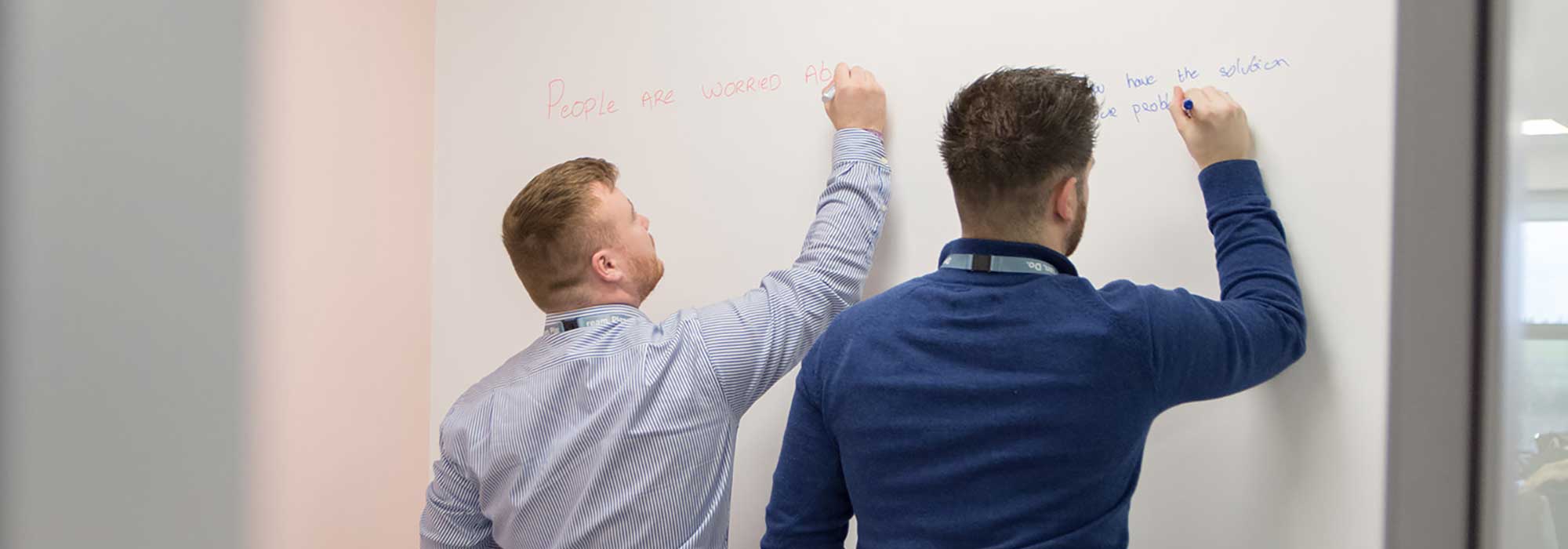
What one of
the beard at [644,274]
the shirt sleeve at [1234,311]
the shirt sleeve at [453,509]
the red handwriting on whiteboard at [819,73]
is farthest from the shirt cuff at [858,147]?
the shirt sleeve at [453,509]

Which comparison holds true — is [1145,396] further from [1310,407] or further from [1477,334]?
[1477,334]

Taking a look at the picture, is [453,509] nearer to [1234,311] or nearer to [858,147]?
[858,147]

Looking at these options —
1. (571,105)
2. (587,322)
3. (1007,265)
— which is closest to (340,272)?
(571,105)

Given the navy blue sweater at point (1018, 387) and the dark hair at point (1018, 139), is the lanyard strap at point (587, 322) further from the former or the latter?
the dark hair at point (1018, 139)

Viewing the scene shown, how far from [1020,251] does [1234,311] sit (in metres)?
0.22

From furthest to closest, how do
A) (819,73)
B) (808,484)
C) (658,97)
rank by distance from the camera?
(658,97)
(819,73)
(808,484)

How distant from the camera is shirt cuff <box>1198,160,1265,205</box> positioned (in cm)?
115

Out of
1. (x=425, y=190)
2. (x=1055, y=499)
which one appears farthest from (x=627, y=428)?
(x=425, y=190)

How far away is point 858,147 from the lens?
4.41 ft

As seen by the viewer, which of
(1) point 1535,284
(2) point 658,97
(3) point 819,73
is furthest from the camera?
(2) point 658,97

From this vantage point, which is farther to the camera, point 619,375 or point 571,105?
point 571,105

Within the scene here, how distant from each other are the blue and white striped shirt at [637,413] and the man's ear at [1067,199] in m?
0.32

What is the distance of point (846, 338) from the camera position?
3.54 ft

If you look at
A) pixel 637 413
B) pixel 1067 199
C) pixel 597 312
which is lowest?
pixel 637 413
